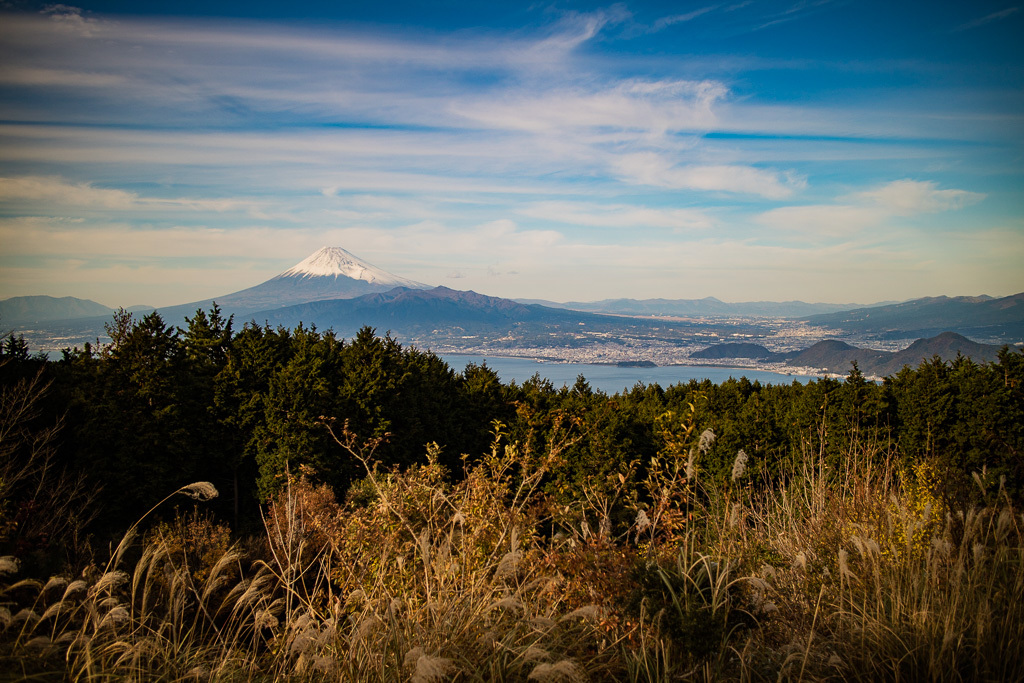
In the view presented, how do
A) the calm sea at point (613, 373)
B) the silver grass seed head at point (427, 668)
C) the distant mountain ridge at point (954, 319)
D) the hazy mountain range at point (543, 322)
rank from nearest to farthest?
the silver grass seed head at point (427, 668), the hazy mountain range at point (543, 322), the calm sea at point (613, 373), the distant mountain ridge at point (954, 319)

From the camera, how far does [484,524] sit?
158 inches

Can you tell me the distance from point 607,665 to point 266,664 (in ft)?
7.39

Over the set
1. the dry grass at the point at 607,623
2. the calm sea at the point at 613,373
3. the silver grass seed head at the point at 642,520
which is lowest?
the calm sea at the point at 613,373

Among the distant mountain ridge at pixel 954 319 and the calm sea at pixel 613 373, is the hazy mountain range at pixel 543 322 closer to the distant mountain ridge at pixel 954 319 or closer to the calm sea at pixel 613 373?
the distant mountain ridge at pixel 954 319

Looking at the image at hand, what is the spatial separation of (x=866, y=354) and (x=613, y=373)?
88.9ft

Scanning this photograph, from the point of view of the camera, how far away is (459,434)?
1898 centimetres

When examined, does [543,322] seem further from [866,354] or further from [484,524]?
[484,524]

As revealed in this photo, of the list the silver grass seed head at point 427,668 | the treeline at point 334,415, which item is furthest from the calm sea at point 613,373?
the silver grass seed head at point 427,668

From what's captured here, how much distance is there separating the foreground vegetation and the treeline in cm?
9

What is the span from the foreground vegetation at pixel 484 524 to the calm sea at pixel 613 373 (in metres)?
32.6

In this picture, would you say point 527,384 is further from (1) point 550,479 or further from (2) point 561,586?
(2) point 561,586

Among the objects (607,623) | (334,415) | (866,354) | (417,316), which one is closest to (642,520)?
(607,623)

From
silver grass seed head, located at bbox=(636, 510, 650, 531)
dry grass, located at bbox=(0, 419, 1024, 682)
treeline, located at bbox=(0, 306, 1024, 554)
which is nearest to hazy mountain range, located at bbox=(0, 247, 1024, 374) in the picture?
treeline, located at bbox=(0, 306, 1024, 554)

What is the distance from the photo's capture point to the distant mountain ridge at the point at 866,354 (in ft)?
128
